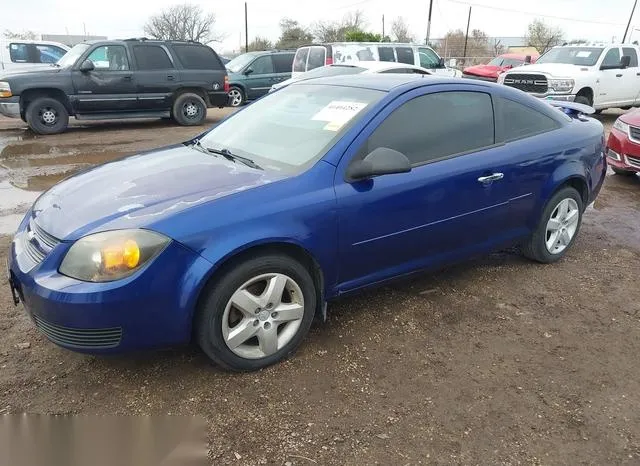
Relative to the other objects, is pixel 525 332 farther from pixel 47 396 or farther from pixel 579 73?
pixel 579 73

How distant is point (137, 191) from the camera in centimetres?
291

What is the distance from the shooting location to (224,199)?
2725 millimetres

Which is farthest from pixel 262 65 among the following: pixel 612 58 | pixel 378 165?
pixel 378 165

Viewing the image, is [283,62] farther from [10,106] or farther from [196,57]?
[10,106]

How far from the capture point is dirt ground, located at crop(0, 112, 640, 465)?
95.3 inches

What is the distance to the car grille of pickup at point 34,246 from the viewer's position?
8.57 feet

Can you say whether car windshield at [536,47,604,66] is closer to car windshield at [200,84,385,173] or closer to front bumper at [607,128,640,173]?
front bumper at [607,128,640,173]

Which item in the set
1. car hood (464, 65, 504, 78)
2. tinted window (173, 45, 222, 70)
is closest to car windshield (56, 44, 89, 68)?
tinted window (173, 45, 222, 70)

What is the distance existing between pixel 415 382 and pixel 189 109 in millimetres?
10605

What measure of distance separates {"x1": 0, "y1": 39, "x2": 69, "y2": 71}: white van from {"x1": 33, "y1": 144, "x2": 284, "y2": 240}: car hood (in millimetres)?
Result: 13746

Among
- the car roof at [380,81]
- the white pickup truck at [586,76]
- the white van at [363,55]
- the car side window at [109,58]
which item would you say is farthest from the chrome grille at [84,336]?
the white pickup truck at [586,76]

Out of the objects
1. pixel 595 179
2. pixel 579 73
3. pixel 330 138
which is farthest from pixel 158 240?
pixel 579 73

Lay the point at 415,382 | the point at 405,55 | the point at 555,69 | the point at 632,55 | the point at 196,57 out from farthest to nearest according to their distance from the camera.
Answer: the point at 405,55 → the point at 632,55 → the point at 555,69 → the point at 196,57 → the point at 415,382

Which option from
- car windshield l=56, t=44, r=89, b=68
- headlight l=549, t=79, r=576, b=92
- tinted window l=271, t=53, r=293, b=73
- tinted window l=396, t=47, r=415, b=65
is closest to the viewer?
car windshield l=56, t=44, r=89, b=68
